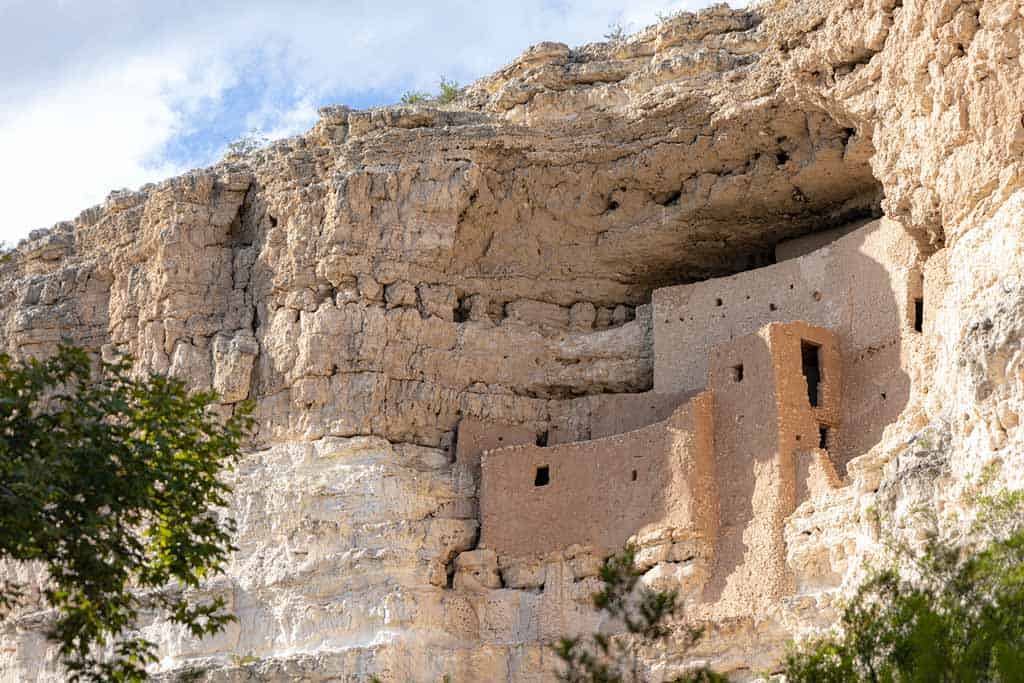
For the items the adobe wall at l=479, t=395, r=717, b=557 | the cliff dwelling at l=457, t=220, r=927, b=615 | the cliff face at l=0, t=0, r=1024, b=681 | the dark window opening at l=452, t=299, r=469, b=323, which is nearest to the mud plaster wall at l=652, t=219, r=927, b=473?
the cliff dwelling at l=457, t=220, r=927, b=615

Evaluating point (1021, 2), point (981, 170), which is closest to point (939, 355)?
point (981, 170)

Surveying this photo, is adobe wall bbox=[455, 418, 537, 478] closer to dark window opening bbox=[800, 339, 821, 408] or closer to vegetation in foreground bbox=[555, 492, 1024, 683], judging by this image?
dark window opening bbox=[800, 339, 821, 408]

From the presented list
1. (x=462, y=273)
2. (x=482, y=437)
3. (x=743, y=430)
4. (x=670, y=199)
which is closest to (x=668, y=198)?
(x=670, y=199)

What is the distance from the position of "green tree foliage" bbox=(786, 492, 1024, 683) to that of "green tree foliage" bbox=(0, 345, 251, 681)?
4.73 meters

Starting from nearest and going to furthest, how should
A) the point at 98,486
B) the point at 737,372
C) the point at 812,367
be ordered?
the point at 98,486
the point at 737,372
the point at 812,367

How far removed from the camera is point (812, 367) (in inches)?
1011

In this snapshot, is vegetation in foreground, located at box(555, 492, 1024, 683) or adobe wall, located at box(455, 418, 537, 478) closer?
vegetation in foreground, located at box(555, 492, 1024, 683)

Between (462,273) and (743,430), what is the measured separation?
629cm

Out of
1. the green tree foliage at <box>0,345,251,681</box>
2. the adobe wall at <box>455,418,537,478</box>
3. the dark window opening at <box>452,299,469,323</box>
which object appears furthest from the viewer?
the dark window opening at <box>452,299,469,323</box>

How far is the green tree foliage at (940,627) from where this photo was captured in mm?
12719

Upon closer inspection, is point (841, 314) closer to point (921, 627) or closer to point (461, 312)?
point (461, 312)

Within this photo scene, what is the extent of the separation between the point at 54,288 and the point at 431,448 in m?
7.79

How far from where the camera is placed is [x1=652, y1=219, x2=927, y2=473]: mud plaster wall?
24.8 metres

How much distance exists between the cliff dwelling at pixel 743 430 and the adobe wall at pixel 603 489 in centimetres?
2
